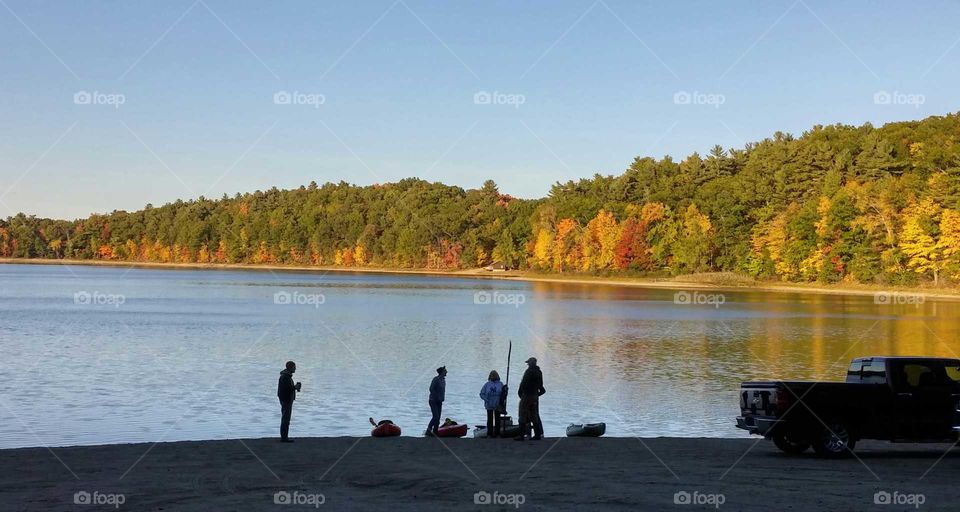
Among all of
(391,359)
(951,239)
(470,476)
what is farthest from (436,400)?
(951,239)

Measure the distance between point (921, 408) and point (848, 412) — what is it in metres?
1.36

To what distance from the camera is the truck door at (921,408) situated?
1767 cm

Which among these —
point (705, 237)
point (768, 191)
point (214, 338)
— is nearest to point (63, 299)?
point (214, 338)

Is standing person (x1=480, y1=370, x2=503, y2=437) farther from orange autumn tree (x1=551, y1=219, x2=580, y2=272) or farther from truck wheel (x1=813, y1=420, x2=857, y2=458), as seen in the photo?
orange autumn tree (x1=551, y1=219, x2=580, y2=272)

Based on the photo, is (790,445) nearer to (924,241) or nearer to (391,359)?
(391,359)

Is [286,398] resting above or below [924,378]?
below

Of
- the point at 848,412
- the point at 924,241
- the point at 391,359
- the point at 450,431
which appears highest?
the point at 924,241

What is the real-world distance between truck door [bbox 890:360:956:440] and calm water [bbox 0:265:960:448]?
18.5 feet

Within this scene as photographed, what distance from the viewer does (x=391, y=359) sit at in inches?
1656

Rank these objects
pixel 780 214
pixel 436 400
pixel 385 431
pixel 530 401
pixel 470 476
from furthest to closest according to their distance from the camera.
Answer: pixel 780 214, pixel 436 400, pixel 385 431, pixel 530 401, pixel 470 476

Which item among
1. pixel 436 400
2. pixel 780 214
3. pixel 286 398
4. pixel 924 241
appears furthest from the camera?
pixel 780 214

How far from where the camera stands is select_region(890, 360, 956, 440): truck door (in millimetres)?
17672

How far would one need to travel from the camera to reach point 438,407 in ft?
72.5

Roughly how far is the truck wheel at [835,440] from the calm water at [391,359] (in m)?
5.30
